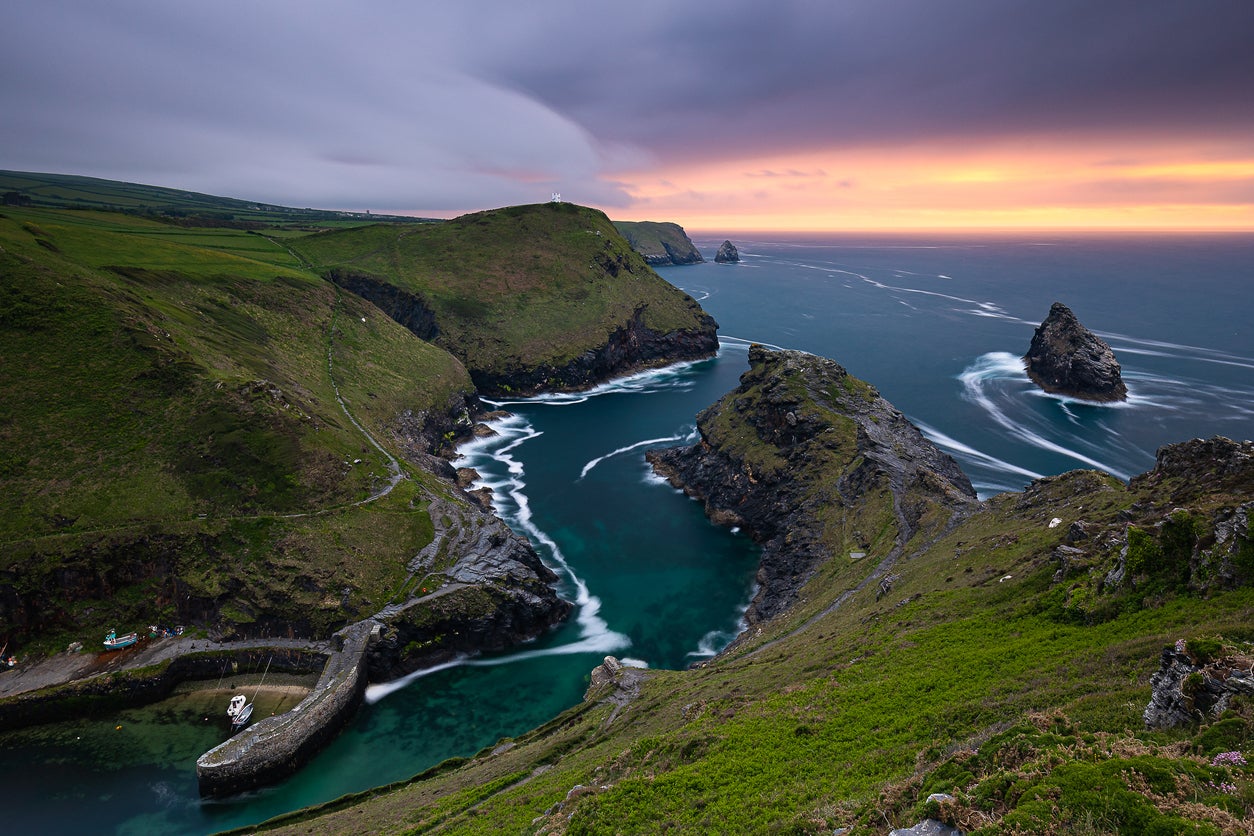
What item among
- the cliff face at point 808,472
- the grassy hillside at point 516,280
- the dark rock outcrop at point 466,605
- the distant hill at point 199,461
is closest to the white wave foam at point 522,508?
the dark rock outcrop at point 466,605

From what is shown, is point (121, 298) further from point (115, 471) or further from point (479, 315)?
point (479, 315)

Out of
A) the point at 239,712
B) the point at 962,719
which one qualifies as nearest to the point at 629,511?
the point at 239,712

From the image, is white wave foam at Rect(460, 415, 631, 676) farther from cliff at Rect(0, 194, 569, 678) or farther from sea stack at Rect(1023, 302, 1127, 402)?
sea stack at Rect(1023, 302, 1127, 402)

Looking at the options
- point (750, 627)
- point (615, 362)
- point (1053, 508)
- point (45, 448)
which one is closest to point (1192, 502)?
point (1053, 508)

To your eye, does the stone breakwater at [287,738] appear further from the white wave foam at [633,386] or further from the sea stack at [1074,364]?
the sea stack at [1074,364]

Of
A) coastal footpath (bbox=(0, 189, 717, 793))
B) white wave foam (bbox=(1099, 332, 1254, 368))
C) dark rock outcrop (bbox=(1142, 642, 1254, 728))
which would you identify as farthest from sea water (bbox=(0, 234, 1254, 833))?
dark rock outcrop (bbox=(1142, 642, 1254, 728))
